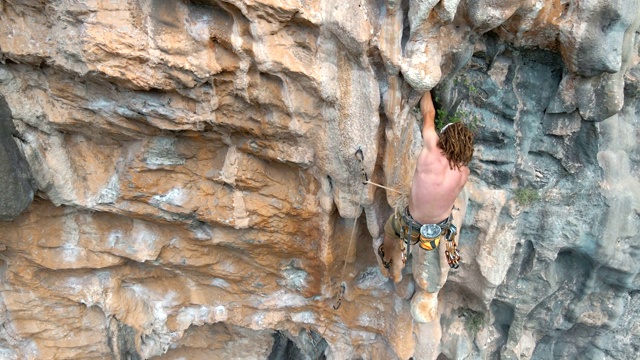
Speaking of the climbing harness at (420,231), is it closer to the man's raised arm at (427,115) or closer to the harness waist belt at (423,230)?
the harness waist belt at (423,230)

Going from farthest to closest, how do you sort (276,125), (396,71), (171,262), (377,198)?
(171,262) < (377,198) < (276,125) < (396,71)

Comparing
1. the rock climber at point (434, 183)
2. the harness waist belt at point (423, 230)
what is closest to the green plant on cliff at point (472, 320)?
the rock climber at point (434, 183)

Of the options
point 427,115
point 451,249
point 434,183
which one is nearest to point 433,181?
point 434,183

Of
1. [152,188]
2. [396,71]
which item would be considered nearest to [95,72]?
[152,188]

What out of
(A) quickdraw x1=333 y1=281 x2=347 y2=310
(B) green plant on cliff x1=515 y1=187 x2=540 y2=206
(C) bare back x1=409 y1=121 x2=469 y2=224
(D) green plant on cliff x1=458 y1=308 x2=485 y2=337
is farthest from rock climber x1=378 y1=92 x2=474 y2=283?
(D) green plant on cliff x1=458 y1=308 x2=485 y2=337

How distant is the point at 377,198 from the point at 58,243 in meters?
3.56

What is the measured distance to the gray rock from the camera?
3938mm

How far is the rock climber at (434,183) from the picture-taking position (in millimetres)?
3506

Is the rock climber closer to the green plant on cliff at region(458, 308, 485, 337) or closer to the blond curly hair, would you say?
the blond curly hair

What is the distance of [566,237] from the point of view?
4949 millimetres

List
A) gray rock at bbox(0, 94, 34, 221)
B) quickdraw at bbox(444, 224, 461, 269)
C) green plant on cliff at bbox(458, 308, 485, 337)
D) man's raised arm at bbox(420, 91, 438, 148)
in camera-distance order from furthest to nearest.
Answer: green plant on cliff at bbox(458, 308, 485, 337), quickdraw at bbox(444, 224, 461, 269), gray rock at bbox(0, 94, 34, 221), man's raised arm at bbox(420, 91, 438, 148)

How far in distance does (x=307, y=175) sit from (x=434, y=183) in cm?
147

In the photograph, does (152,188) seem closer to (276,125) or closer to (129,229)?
(129,229)

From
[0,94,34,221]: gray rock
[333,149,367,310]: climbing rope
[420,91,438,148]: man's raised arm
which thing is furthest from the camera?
[333,149,367,310]: climbing rope
